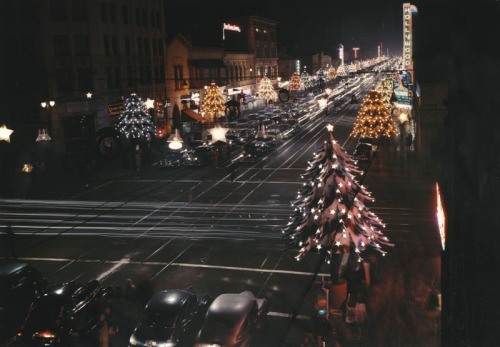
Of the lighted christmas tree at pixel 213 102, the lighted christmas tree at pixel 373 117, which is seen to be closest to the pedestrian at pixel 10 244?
the lighted christmas tree at pixel 373 117

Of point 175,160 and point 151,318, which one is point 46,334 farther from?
point 175,160

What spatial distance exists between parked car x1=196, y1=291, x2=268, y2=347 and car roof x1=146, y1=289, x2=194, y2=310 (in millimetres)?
1032

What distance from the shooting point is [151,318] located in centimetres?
1284

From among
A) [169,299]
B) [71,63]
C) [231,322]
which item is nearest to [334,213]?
[231,322]

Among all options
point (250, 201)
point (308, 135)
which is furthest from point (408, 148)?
point (250, 201)

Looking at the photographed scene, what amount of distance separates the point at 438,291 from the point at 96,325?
10.1 metres

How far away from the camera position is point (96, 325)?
13898 mm

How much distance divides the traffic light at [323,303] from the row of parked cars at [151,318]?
1.49m

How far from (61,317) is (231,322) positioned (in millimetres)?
4762

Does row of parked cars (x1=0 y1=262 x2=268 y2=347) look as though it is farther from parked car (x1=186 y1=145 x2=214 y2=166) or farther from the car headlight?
parked car (x1=186 y1=145 x2=214 y2=166)

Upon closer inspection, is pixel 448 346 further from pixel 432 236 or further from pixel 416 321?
pixel 432 236

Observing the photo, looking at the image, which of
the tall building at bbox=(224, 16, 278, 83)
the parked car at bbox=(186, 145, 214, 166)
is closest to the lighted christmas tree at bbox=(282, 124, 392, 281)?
the parked car at bbox=(186, 145, 214, 166)

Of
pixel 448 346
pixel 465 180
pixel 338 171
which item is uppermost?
pixel 465 180

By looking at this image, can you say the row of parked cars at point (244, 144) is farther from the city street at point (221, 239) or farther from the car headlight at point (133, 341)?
the car headlight at point (133, 341)
